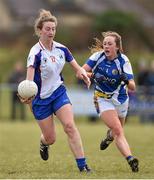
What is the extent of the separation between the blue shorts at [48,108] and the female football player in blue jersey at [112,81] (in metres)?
0.74

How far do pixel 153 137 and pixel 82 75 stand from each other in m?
9.27

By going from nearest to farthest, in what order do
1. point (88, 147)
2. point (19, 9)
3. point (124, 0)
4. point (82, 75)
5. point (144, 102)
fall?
point (82, 75) → point (88, 147) → point (144, 102) → point (19, 9) → point (124, 0)

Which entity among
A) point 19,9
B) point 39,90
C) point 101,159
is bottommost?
point 101,159

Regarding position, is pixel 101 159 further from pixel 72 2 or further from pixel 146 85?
pixel 72 2

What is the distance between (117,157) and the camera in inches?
569

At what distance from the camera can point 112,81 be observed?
38.7 ft

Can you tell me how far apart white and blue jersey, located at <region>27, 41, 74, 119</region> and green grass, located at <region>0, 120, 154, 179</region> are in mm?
1038

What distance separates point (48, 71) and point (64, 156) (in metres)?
3.62

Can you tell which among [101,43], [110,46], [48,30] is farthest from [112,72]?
[48,30]

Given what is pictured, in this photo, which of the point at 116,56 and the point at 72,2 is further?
the point at 72,2

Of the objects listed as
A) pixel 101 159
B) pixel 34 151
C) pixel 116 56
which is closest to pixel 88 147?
pixel 34 151

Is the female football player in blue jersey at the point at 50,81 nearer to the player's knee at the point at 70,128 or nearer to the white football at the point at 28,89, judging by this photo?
the player's knee at the point at 70,128

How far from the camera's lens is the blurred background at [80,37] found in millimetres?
26750

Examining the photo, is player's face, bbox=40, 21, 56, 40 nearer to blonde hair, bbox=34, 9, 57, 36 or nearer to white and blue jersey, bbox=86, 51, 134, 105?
blonde hair, bbox=34, 9, 57, 36
